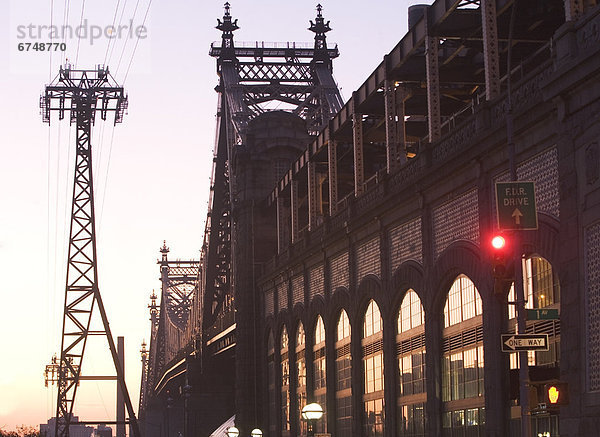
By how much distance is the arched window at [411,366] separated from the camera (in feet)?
145

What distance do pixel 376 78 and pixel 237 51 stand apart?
164 ft

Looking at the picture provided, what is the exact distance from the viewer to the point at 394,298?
4672 centimetres

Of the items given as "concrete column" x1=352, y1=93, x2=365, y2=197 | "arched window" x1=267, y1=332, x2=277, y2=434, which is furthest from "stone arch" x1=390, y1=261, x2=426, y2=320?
"arched window" x1=267, y1=332, x2=277, y2=434

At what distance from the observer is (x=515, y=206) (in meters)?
26.5

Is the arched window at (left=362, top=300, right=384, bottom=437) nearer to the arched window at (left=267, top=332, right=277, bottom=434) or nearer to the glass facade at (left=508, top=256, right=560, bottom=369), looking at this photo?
the glass facade at (left=508, top=256, right=560, bottom=369)

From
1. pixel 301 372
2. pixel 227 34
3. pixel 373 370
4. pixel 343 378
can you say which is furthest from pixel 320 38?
pixel 373 370

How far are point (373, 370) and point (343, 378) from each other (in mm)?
5141

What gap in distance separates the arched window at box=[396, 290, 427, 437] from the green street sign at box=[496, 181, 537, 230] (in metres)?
17.4

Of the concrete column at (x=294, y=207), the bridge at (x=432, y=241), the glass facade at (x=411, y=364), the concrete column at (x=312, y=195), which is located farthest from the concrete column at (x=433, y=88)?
the concrete column at (x=294, y=207)

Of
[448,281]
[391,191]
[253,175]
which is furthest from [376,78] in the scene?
[253,175]

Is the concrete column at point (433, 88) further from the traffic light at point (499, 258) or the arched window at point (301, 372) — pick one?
the arched window at point (301, 372)

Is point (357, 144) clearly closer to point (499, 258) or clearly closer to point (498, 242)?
point (498, 242)

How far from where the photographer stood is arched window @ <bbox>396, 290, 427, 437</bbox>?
44.1m

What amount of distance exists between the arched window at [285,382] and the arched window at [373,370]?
16.6m
